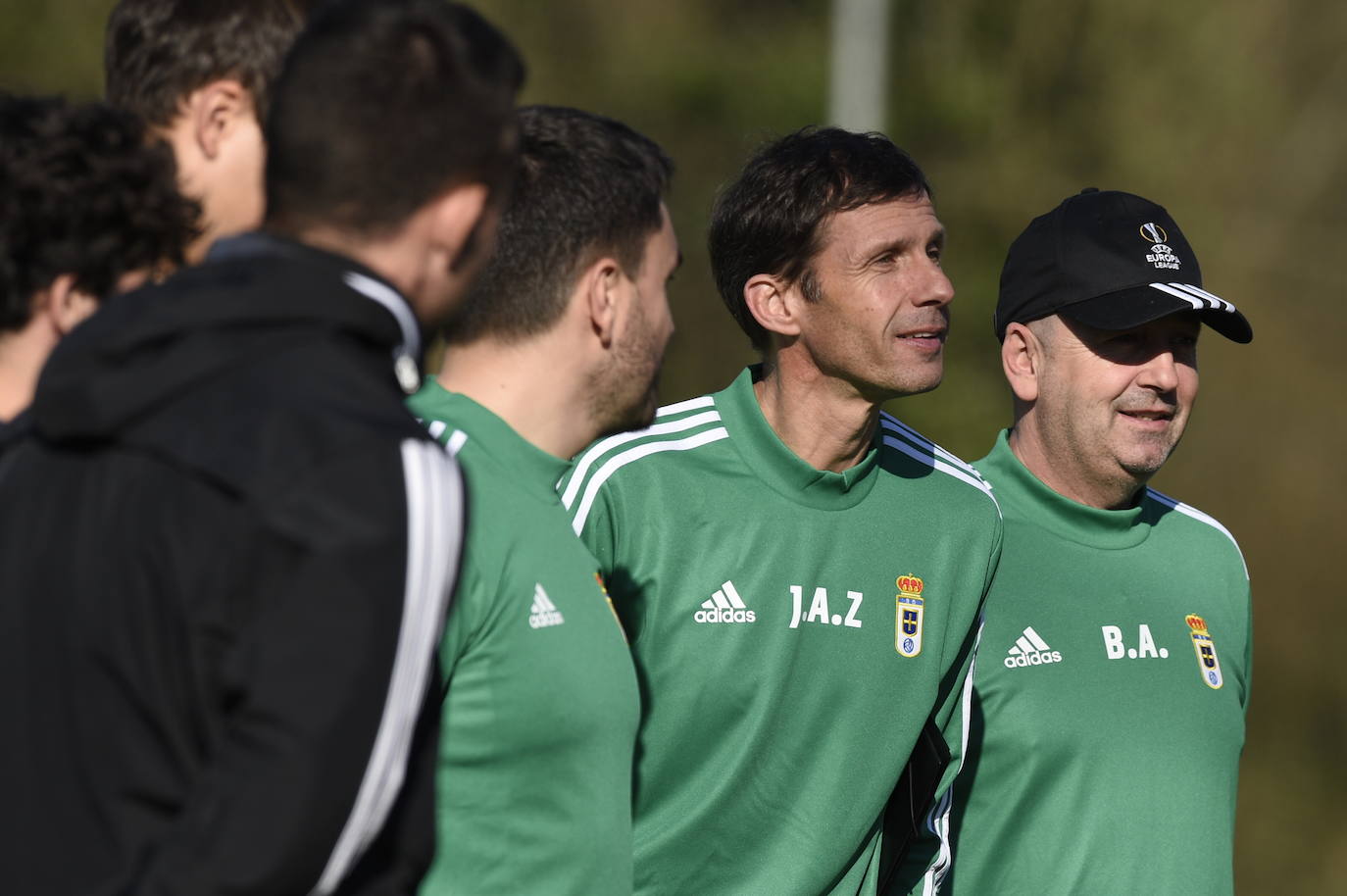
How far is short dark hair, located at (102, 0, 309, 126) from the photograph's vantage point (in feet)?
8.48

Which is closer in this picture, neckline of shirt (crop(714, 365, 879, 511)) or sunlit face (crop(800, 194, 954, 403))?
neckline of shirt (crop(714, 365, 879, 511))

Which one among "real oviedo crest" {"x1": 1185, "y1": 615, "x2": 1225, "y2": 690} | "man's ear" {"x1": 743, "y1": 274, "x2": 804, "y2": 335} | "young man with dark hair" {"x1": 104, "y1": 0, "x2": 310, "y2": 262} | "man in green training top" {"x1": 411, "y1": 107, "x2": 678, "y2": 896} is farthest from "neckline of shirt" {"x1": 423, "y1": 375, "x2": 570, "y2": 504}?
"real oviedo crest" {"x1": 1185, "y1": 615, "x2": 1225, "y2": 690}

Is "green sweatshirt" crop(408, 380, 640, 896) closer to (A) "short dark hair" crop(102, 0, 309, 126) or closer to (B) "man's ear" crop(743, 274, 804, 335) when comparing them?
(A) "short dark hair" crop(102, 0, 309, 126)

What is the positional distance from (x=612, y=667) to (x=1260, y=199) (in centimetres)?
1529

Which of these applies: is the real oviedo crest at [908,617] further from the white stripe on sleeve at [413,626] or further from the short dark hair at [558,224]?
the white stripe on sleeve at [413,626]

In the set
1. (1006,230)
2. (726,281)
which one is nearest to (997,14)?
(1006,230)

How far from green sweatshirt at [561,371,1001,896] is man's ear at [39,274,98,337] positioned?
1.36 meters

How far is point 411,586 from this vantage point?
68.7 inches

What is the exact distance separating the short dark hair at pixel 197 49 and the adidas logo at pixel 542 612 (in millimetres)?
876

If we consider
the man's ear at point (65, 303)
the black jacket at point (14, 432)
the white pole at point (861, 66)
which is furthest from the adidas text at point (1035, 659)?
the white pole at point (861, 66)

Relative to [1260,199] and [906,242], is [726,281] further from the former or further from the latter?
[1260,199]

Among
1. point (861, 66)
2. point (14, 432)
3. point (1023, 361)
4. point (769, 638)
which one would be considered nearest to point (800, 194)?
point (1023, 361)

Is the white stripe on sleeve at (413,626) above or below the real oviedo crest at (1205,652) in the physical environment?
above

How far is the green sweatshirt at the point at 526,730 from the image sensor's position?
2.44 metres
